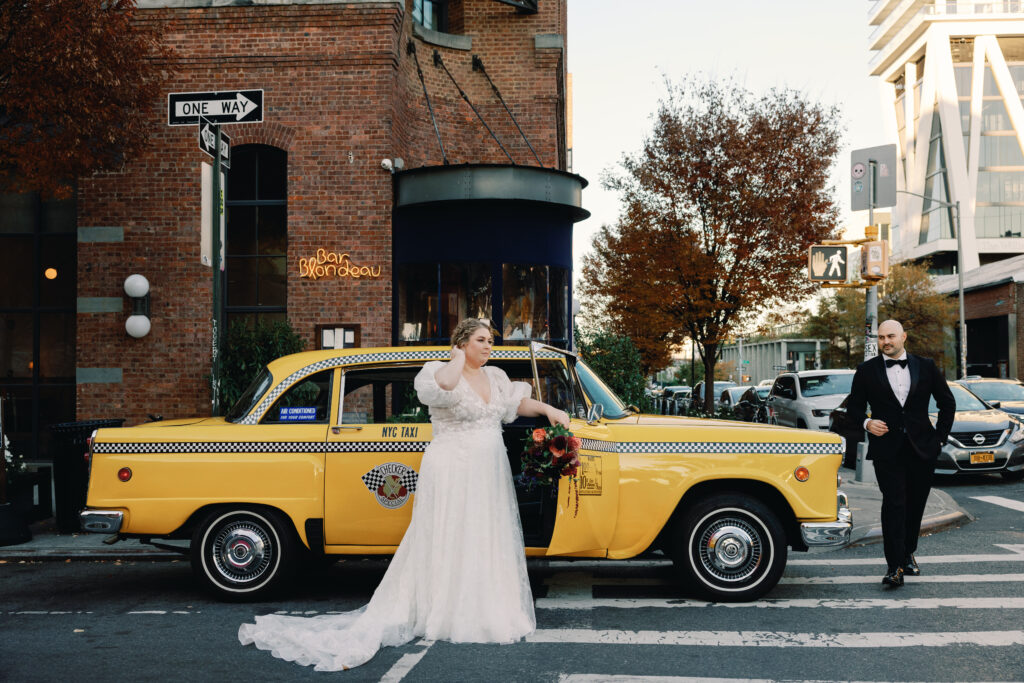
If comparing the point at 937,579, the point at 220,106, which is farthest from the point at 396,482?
the point at 220,106

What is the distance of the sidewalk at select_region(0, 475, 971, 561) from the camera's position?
876cm

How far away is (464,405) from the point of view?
5836mm

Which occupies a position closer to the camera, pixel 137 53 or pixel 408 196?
pixel 137 53

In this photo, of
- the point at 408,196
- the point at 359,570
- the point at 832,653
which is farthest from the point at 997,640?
the point at 408,196

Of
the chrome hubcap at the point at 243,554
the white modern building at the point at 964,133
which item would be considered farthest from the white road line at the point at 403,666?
the white modern building at the point at 964,133

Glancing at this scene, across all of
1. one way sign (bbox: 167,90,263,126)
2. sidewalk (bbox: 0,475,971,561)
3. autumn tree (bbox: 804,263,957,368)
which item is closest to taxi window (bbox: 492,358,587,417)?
sidewalk (bbox: 0,475,971,561)

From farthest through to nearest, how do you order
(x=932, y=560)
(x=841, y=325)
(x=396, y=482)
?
1. (x=841, y=325)
2. (x=932, y=560)
3. (x=396, y=482)

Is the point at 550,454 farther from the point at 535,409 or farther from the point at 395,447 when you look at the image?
the point at 395,447

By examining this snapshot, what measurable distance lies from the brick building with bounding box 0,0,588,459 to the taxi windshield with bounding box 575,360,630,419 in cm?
795

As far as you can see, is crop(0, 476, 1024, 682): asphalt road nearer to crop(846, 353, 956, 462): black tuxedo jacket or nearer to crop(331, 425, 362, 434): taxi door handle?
crop(846, 353, 956, 462): black tuxedo jacket

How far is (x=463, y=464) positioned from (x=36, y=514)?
6.91 m

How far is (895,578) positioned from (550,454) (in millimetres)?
3028

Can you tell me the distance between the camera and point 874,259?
13.8 meters

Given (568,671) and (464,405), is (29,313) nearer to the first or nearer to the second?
(464,405)
